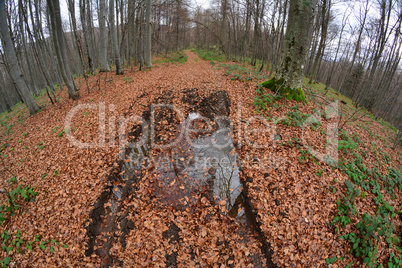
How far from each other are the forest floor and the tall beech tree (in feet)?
2.64

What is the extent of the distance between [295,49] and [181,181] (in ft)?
22.2

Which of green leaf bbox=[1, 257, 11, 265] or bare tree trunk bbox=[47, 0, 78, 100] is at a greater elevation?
bare tree trunk bbox=[47, 0, 78, 100]

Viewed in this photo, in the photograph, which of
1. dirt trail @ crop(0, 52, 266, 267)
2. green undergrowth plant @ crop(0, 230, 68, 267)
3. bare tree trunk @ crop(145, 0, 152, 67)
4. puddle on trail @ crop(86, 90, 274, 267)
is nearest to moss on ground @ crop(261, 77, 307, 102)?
dirt trail @ crop(0, 52, 266, 267)

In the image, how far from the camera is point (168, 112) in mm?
7145

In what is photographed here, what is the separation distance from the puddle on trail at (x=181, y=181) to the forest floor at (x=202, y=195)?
0.03 meters

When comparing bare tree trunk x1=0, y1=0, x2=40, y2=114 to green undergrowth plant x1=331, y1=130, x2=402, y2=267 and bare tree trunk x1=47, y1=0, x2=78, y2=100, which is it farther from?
green undergrowth plant x1=331, y1=130, x2=402, y2=267

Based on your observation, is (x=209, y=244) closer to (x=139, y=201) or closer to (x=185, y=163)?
(x=139, y=201)

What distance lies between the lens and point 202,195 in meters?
4.26

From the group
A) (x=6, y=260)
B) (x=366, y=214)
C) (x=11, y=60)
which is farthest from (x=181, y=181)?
(x=11, y=60)

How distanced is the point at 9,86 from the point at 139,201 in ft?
116

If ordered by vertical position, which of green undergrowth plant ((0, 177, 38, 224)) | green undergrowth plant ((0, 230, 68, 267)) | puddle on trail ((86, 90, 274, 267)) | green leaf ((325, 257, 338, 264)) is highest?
puddle on trail ((86, 90, 274, 267))

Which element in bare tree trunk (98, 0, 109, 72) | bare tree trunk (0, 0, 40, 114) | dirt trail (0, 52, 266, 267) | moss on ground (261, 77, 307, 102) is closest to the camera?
dirt trail (0, 52, 266, 267)

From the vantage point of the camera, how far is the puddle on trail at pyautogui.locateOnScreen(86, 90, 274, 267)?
3.66 meters

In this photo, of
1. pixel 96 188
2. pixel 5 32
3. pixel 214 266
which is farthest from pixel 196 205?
pixel 5 32
